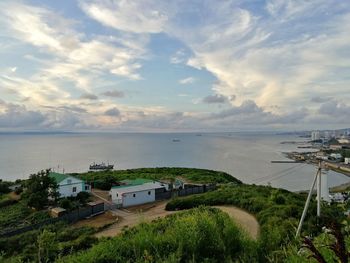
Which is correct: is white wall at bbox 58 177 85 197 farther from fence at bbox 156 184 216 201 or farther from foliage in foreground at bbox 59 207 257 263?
foliage in foreground at bbox 59 207 257 263

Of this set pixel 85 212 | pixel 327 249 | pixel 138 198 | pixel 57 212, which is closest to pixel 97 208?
pixel 85 212

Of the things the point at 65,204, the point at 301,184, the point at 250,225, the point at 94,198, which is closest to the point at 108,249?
the point at 250,225

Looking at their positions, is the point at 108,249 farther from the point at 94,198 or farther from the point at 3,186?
the point at 3,186

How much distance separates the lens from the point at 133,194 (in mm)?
22719

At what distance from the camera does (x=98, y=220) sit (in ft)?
60.6

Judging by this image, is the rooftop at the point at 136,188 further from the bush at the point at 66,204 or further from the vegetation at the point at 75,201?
the bush at the point at 66,204

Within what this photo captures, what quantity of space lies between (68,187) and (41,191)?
2650mm

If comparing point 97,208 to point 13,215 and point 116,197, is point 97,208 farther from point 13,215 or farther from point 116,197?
point 13,215

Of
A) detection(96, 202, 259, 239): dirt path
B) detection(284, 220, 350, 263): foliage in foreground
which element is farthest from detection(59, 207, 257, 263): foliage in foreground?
detection(96, 202, 259, 239): dirt path

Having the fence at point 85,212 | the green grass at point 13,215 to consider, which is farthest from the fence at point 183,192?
the green grass at point 13,215

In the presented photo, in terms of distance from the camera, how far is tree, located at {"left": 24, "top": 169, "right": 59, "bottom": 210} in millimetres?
20766

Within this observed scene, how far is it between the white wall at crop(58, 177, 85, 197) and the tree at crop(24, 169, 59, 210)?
71 cm

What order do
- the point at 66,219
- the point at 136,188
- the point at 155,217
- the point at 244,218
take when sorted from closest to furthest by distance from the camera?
the point at 244,218 → the point at 155,217 → the point at 66,219 → the point at 136,188

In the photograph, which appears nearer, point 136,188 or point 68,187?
point 136,188
